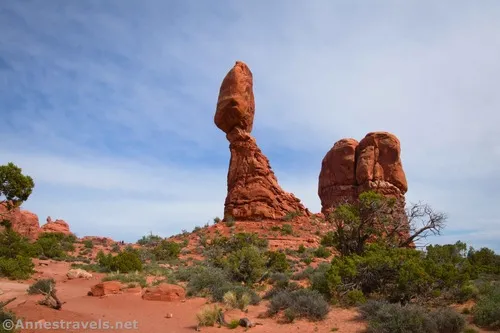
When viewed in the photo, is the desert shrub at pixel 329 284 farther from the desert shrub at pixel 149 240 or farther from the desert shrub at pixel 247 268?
the desert shrub at pixel 149 240

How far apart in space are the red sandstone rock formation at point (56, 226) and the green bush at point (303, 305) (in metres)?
34.6

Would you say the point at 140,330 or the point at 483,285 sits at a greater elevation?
the point at 483,285

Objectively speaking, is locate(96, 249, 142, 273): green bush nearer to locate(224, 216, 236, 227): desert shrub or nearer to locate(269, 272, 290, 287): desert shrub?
locate(269, 272, 290, 287): desert shrub

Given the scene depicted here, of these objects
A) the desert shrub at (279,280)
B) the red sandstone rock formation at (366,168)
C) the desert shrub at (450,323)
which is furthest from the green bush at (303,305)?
the red sandstone rock formation at (366,168)

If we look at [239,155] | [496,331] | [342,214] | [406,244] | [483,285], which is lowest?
[496,331]

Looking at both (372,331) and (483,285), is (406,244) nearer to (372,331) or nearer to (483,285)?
(483,285)

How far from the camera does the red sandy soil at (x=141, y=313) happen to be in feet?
29.6

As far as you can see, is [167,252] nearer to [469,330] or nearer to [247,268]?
[247,268]

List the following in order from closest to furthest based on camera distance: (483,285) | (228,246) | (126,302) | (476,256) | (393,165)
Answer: (126,302) → (483,285) → (476,256) → (228,246) → (393,165)

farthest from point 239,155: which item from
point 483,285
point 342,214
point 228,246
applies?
point 483,285

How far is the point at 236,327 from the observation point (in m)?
9.20

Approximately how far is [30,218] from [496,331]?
3648 centimetres

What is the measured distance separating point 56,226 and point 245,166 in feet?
72.0

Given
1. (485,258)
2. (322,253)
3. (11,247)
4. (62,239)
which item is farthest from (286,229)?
(11,247)
